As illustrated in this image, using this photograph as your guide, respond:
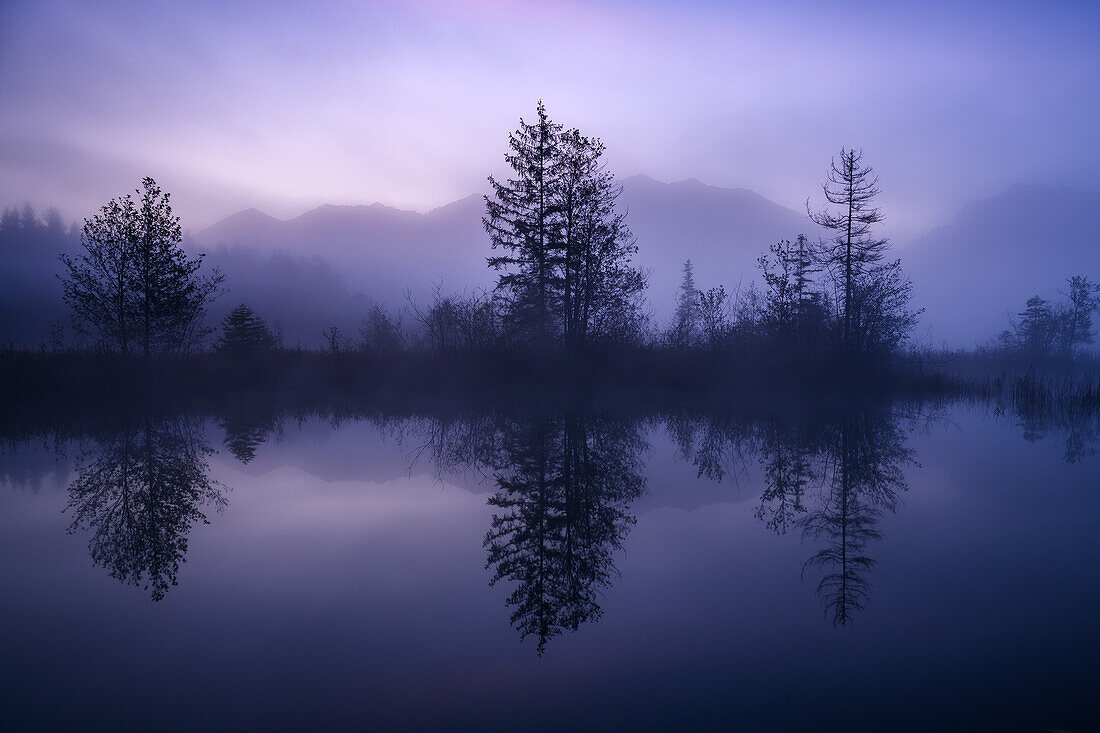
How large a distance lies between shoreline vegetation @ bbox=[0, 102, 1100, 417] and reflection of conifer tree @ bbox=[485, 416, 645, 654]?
32.0 feet

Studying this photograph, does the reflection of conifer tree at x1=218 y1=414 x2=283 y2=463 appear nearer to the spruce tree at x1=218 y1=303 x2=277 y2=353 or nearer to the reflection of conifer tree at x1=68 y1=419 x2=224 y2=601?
the reflection of conifer tree at x1=68 y1=419 x2=224 y2=601

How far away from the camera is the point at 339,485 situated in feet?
20.4

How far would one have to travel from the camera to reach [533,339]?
22188 mm

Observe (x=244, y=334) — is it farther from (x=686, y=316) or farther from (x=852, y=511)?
(x=852, y=511)

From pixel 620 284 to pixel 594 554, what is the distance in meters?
18.3

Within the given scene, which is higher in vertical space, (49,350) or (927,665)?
(49,350)

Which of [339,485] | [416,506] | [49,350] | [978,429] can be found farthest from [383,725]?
[49,350]

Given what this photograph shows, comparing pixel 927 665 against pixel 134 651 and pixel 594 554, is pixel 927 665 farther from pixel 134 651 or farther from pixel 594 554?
pixel 134 651

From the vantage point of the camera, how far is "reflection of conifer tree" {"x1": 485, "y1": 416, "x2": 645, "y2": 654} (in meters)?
3.19

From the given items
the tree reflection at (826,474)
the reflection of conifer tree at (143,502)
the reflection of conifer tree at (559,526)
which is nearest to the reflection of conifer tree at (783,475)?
the tree reflection at (826,474)

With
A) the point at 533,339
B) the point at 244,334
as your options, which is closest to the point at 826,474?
the point at 533,339

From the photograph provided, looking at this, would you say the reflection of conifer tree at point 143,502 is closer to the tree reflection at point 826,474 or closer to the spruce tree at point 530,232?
the tree reflection at point 826,474

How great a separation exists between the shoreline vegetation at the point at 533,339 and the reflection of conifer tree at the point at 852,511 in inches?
349

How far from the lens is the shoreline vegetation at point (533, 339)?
18.7 metres
